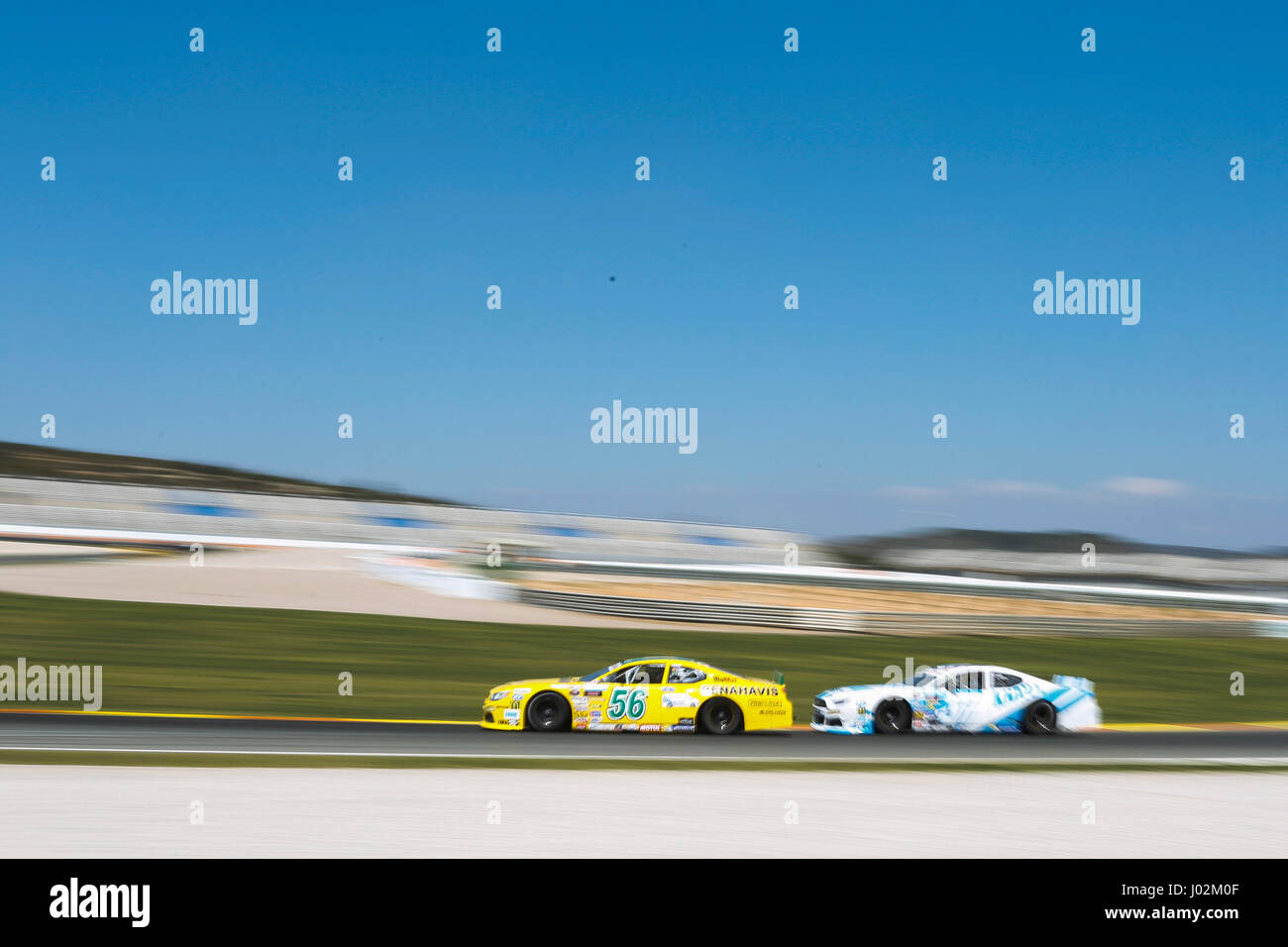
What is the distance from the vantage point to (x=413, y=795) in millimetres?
10461

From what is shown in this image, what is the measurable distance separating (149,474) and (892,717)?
34.4 meters

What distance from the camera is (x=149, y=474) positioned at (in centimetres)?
4388

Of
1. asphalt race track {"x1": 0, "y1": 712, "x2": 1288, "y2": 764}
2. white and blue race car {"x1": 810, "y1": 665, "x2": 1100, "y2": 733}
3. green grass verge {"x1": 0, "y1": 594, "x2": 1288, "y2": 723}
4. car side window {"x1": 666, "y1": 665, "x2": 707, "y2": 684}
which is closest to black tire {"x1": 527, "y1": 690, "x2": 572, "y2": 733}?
asphalt race track {"x1": 0, "y1": 712, "x2": 1288, "y2": 764}

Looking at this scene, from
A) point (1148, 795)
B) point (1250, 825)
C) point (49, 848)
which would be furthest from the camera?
point (1148, 795)

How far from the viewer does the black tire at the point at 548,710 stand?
51.2ft

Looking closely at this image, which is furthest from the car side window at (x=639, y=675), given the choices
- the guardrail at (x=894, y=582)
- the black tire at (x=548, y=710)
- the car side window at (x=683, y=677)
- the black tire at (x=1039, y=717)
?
the guardrail at (x=894, y=582)

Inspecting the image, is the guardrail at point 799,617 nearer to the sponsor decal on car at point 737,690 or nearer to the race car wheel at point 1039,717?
the race car wheel at point 1039,717

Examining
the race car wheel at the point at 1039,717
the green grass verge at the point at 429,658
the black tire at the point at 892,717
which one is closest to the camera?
the black tire at the point at 892,717

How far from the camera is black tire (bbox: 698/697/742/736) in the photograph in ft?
52.6

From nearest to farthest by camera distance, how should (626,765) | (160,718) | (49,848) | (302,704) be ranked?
(49,848), (626,765), (160,718), (302,704)

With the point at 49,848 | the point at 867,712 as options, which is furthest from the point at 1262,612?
the point at 49,848

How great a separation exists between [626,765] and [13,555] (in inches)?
917

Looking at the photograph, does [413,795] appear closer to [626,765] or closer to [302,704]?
[626,765]

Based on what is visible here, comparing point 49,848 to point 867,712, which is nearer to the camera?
point 49,848
